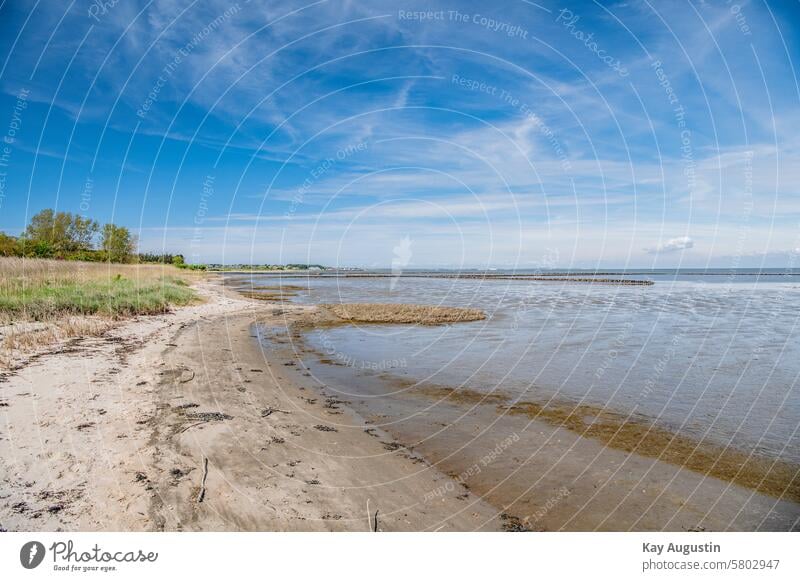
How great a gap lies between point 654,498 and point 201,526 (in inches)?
274

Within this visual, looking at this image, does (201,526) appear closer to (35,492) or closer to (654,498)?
(35,492)

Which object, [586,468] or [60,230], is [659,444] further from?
[60,230]

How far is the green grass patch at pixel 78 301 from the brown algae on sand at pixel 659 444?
55.6 ft

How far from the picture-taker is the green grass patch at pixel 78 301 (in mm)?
17820

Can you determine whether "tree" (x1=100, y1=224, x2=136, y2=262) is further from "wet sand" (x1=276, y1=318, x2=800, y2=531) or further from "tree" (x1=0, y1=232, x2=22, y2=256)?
"wet sand" (x1=276, y1=318, x2=800, y2=531)

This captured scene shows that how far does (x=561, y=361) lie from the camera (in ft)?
57.1

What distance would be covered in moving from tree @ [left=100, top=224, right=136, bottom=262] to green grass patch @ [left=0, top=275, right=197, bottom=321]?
53332 mm

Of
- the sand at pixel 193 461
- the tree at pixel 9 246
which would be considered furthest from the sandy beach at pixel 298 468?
the tree at pixel 9 246

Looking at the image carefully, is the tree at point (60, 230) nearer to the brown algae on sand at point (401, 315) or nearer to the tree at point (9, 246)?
the tree at point (9, 246)

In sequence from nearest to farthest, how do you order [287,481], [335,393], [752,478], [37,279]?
[287,481], [752,478], [335,393], [37,279]

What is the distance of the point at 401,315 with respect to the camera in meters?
32.6
